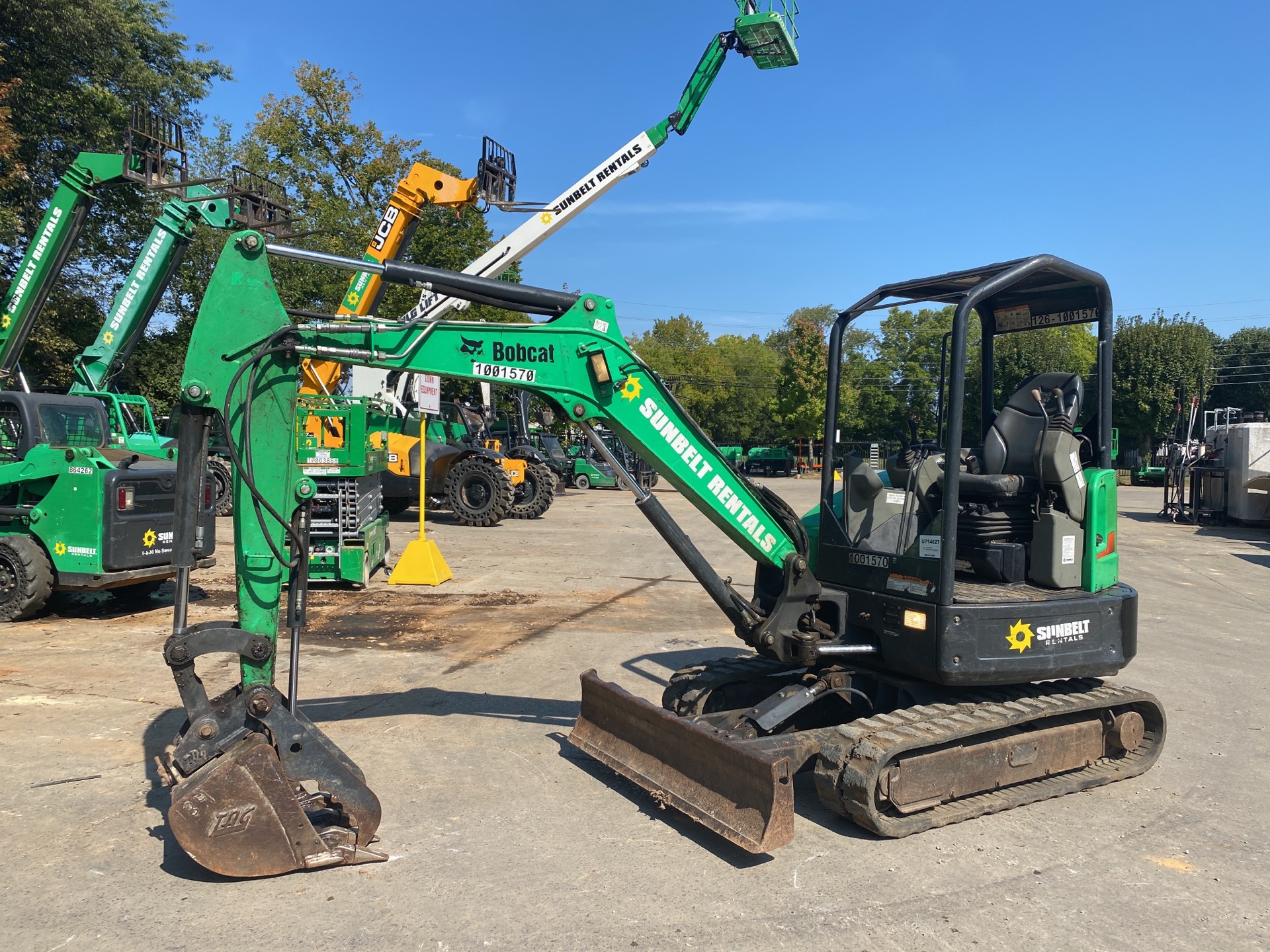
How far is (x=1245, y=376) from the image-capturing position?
189 ft

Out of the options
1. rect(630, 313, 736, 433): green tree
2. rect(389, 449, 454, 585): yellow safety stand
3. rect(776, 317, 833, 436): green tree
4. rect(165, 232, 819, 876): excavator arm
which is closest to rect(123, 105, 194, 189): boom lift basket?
rect(389, 449, 454, 585): yellow safety stand

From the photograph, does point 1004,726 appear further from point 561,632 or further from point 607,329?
point 561,632

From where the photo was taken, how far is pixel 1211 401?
56.4m

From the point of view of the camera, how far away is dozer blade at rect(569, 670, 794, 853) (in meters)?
4.21

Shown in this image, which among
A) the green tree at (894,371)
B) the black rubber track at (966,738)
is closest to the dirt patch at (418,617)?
the black rubber track at (966,738)

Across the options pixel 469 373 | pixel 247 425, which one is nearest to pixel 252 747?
pixel 247 425

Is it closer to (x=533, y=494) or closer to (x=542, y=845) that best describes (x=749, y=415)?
(x=533, y=494)

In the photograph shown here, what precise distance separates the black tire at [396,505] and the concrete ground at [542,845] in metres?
11.2

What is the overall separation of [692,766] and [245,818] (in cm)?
215

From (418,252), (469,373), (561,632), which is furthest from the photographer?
(418,252)

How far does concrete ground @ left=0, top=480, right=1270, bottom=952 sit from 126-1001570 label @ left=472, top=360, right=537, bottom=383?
7.59 ft

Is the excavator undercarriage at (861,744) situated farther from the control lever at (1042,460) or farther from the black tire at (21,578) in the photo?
the black tire at (21,578)

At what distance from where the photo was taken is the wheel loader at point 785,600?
413cm

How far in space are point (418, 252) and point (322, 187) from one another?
10.4 m
